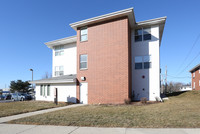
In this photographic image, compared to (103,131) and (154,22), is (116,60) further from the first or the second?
(103,131)

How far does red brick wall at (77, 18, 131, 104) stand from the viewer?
1218 cm

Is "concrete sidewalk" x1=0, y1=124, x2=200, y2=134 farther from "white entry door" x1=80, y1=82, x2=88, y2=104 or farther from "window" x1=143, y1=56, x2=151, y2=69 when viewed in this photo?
"window" x1=143, y1=56, x2=151, y2=69

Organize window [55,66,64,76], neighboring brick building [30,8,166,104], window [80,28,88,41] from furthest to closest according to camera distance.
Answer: window [55,66,64,76] < window [80,28,88,41] < neighboring brick building [30,8,166,104]

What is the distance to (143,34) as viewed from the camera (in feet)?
46.1

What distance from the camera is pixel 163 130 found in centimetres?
452

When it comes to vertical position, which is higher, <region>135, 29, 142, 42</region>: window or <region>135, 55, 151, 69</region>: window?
<region>135, 29, 142, 42</region>: window

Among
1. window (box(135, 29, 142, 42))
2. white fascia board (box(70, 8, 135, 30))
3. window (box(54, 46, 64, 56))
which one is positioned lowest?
window (box(54, 46, 64, 56))

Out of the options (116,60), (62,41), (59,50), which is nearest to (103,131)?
(116,60)

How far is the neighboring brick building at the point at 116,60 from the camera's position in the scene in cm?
1236

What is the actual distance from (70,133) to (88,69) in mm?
9526

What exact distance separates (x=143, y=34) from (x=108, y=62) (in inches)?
204

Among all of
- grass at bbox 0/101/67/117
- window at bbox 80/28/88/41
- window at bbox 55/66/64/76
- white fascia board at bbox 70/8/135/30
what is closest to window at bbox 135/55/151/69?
white fascia board at bbox 70/8/135/30

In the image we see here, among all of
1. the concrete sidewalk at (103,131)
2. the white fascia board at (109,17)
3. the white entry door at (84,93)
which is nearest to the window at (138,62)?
the white fascia board at (109,17)

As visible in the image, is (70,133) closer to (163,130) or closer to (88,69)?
(163,130)
